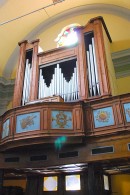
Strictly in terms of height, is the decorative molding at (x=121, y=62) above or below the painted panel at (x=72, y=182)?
above

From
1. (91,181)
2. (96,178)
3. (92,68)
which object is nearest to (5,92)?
(92,68)

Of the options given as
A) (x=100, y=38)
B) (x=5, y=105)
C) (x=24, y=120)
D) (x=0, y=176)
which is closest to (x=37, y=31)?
(x=5, y=105)

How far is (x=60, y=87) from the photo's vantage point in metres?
7.52

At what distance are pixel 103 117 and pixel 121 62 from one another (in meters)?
3.56

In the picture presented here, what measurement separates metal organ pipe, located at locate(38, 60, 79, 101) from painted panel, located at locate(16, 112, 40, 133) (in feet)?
4.38

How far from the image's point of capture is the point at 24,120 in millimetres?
6340

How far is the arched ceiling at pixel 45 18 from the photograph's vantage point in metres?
9.79

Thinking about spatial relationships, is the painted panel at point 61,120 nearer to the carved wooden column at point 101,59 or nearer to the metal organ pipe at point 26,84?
the carved wooden column at point 101,59

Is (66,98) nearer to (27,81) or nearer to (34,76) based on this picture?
(34,76)

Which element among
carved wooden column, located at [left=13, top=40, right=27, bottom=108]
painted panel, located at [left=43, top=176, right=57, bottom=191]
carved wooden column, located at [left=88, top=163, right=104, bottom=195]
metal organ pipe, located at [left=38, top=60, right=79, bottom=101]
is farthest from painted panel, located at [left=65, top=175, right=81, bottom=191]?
carved wooden column, located at [left=13, top=40, right=27, bottom=108]

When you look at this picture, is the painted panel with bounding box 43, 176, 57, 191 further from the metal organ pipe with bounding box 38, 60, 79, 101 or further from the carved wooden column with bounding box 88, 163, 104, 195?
the metal organ pipe with bounding box 38, 60, 79, 101

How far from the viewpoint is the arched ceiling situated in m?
9.79

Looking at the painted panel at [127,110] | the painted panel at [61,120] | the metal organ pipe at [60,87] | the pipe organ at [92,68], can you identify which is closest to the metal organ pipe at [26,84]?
the metal organ pipe at [60,87]

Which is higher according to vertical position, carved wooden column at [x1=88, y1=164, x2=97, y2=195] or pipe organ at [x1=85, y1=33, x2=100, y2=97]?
pipe organ at [x1=85, y1=33, x2=100, y2=97]
